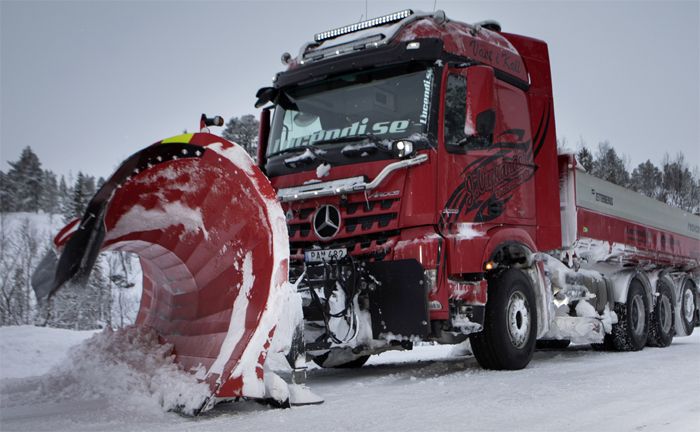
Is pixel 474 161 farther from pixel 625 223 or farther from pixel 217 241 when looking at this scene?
pixel 625 223

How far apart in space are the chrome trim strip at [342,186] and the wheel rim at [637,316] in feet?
17.8

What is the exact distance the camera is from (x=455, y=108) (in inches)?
230

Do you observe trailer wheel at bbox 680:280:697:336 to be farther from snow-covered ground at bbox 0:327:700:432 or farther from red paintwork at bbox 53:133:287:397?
red paintwork at bbox 53:133:287:397

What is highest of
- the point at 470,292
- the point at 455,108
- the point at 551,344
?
the point at 455,108

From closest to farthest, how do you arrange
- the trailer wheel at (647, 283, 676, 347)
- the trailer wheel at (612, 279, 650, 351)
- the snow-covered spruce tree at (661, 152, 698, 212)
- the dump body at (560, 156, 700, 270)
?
the dump body at (560, 156, 700, 270)
the trailer wheel at (612, 279, 650, 351)
the trailer wheel at (647, 283, 676, 347)
the snow-covered spruce tree at (661, 152, 698, 212)

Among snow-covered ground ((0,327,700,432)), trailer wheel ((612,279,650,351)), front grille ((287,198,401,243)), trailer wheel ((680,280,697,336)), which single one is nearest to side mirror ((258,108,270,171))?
front grille ((287,198,401,243))

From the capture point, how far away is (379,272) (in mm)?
5531

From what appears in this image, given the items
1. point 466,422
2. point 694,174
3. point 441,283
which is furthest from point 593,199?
point 694,174

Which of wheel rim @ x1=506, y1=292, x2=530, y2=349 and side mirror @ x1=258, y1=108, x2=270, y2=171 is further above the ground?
side mirror @ x1=258, y1=108, x2=270, y2=171

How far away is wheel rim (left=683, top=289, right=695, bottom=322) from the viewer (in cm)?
1150

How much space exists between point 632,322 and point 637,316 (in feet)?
1.18

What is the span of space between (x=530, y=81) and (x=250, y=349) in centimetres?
465

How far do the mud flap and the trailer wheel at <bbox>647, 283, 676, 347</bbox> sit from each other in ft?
19.9

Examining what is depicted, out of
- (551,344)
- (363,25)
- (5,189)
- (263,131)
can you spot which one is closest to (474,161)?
(363,25)
